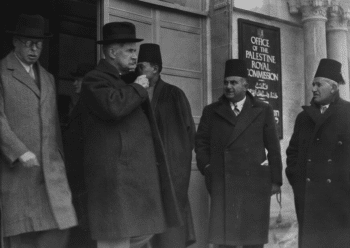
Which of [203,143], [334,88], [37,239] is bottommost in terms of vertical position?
[37,239]

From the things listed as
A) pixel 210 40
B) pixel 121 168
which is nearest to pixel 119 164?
pixel 121 168

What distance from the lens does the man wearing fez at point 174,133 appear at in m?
5.82

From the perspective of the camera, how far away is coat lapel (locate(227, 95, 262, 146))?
5984mm

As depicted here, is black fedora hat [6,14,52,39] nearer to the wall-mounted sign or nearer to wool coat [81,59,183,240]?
wool coat [81,59,183,240]

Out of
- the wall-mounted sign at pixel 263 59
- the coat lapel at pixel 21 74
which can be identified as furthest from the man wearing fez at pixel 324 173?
the coat lapel at pixel 21 74

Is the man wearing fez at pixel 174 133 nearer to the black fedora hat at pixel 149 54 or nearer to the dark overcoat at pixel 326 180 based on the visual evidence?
the black fedora hat at pixel 149 54

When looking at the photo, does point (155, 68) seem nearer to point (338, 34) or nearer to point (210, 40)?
point (210, 40)

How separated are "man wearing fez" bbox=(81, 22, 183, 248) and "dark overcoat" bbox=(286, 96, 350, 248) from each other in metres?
1.93

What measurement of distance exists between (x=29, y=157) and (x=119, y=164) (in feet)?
2.04

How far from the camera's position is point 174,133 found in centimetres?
591

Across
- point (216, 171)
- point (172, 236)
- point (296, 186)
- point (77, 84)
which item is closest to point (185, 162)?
point (216, 171)

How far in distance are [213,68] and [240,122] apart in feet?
5.23

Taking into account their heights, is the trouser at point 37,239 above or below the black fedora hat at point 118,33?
below

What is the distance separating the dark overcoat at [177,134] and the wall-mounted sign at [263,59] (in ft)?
5.64
